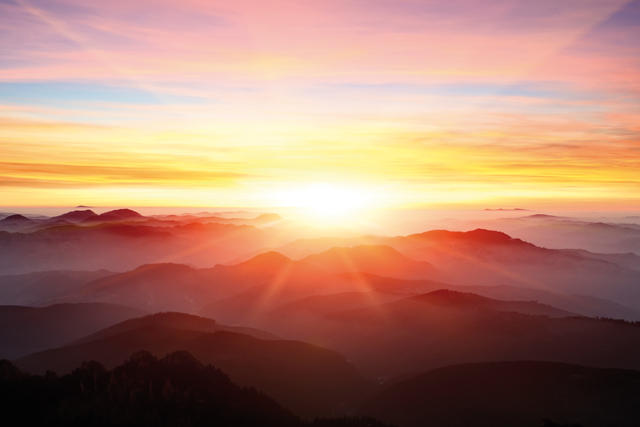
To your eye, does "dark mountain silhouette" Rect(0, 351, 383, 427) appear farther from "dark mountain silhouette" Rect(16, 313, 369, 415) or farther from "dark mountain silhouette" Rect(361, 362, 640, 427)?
"dark mountain silhouette" Rect(361, 362, 640, 427)

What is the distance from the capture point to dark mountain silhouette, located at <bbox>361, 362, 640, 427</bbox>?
361 ft

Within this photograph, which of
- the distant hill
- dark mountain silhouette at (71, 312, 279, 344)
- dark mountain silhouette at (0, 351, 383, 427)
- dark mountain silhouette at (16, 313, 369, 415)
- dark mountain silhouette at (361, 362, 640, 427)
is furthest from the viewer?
dark mountain silhouette at (71, 312, 279, 344)

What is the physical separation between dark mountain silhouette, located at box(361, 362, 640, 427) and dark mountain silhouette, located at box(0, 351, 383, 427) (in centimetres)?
2005

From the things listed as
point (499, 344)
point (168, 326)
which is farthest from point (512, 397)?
point (168, 326)

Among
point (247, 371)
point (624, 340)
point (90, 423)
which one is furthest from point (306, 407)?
point (624, 340)

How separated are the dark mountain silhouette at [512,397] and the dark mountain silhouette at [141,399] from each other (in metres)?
20.0

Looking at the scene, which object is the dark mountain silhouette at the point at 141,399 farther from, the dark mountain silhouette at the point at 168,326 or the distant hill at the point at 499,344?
the dark mountain silhouette at the point at 168,326

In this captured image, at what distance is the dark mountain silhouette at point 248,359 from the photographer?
138750 millimetres

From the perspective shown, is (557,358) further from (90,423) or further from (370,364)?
(90,423)

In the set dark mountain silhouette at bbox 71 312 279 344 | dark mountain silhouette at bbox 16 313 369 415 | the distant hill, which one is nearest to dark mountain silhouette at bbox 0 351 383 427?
dark mountain silhouette at bbox 16 313 369 415

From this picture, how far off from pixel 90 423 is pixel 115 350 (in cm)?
7575

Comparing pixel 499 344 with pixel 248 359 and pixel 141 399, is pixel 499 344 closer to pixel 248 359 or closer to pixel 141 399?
pixel 248 359

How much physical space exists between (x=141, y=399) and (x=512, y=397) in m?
89.2

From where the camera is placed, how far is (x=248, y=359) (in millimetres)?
155000
